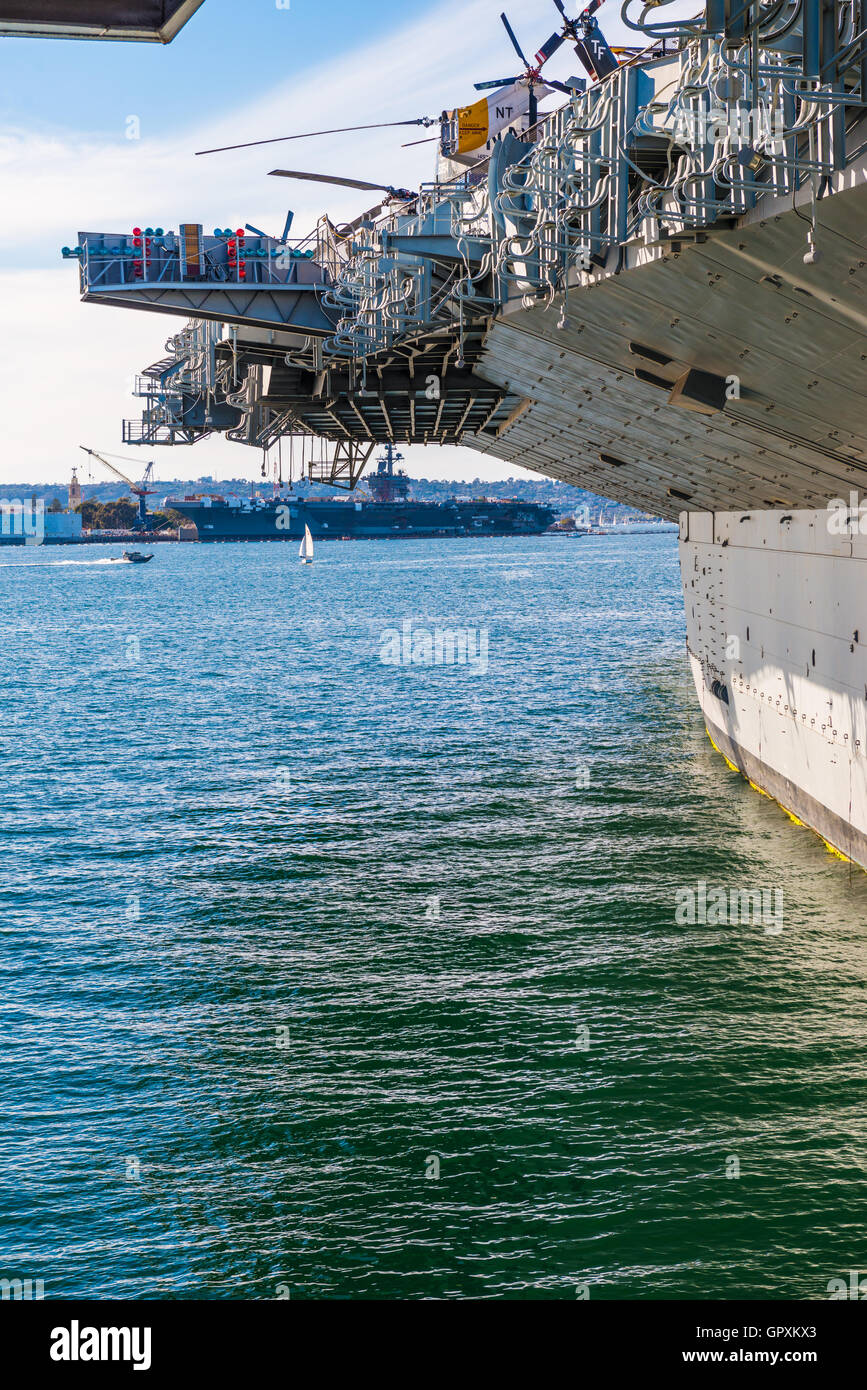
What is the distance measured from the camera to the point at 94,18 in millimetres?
7863

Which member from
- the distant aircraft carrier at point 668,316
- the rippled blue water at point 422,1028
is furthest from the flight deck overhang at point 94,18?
the rippled blue water at point 422,1028

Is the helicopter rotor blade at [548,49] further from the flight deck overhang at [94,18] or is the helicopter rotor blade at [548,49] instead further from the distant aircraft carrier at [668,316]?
the flight deck overhang at [94,18]

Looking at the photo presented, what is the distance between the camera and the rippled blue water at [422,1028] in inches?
464

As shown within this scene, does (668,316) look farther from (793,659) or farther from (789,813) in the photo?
(789,813)

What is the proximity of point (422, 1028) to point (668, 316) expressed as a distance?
34.3ft

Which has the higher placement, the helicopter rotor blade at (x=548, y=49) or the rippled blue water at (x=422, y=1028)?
the helicopter rotor blade at (x=548, y=49)

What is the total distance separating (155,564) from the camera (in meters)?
197

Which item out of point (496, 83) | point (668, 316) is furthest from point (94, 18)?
point (496, 83)

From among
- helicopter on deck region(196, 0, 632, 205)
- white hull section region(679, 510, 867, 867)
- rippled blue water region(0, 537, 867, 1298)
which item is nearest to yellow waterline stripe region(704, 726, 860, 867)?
white hull section region(679, 510, 867, 867)

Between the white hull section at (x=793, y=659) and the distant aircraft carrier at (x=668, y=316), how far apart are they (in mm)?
93

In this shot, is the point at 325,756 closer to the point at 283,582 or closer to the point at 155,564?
the point at 283,582

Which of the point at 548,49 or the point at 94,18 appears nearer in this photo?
the point at 94,18

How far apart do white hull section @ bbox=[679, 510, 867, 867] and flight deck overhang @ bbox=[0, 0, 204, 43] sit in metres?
15.4
